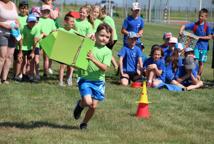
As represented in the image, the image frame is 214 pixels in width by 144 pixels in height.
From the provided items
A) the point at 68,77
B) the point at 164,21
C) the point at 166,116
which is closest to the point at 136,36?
the point at 68,77

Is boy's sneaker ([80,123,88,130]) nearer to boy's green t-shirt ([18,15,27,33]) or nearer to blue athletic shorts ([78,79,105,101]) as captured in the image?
blue athletic shorts ([78,79,105,101])

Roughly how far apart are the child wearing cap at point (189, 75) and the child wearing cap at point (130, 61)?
1044 millimetres

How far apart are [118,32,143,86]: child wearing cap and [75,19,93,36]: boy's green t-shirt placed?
1030mm

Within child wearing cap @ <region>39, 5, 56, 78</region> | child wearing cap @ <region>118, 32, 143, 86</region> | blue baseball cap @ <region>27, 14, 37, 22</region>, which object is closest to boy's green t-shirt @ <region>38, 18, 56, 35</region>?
child wearing cap @ <region>39, 5, 56, 78</region>

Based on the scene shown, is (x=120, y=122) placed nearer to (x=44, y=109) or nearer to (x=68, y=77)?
(x=44, y=109)

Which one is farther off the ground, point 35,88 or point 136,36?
point 136,36

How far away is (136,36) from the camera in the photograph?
526 inches

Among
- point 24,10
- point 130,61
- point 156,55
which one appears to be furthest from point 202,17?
point 24,10

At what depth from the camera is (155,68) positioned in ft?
42.6

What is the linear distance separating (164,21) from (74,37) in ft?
175

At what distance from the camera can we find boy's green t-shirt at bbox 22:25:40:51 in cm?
1285

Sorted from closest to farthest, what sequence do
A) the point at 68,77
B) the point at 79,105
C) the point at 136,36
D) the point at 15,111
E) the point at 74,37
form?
the point at 74,37 < the point at 79,105 < the point at 15,111 < the point at 68,77 < the point at 136,36

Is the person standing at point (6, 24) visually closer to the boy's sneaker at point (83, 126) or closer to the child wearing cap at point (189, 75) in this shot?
the boy's sneaker at point (83, 126)

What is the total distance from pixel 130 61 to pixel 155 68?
805 mm
